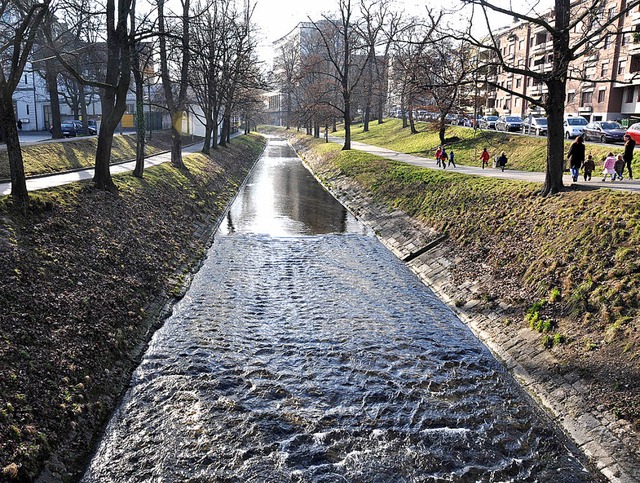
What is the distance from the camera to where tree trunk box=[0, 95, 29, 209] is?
534 inches

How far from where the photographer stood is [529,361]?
10.8 m

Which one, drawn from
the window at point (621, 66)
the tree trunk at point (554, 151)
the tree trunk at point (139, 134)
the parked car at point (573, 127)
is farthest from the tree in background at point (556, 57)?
the window at point (621, 66)

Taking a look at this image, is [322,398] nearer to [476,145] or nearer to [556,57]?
[556,57]

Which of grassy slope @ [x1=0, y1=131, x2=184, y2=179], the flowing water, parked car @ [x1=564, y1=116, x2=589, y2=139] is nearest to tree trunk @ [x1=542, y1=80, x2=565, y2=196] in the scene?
the flowing water

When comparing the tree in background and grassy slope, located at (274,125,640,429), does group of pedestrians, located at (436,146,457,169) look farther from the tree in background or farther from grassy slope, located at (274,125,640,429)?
the tree in background

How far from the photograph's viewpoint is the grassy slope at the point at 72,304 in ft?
25.5

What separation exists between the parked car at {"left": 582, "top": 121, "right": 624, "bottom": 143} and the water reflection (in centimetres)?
1685

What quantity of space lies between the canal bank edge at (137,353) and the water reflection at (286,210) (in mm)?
1553

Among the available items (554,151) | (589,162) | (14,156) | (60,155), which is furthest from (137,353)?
(60,155)

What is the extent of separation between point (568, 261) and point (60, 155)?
2491 centimetres

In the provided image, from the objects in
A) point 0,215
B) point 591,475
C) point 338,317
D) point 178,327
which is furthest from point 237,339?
point 591,475

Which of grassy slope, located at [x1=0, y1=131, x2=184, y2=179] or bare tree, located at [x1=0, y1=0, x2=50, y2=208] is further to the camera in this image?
grassy slope, located at [x1=0, y1=131, x2=184, y2=179]

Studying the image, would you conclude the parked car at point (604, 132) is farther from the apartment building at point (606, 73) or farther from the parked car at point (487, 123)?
the parked car at point (487, 123)

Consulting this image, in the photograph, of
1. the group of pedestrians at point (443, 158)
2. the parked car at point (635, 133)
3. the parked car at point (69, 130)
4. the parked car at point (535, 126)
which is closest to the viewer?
the group of pedestrians at point (443, 158)
